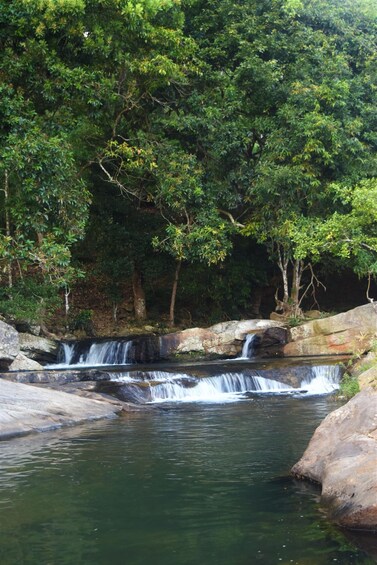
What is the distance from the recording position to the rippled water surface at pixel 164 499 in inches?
238

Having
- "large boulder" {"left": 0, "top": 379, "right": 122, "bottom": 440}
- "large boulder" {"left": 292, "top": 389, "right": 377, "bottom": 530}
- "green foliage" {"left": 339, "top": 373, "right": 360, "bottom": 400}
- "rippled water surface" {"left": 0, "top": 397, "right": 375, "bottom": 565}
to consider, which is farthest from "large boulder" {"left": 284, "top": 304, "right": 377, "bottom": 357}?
"large boulder" {"left": 292, "top": 389, "right": 377, "bottom": 530}

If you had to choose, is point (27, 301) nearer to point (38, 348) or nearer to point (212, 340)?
point (38, 348)

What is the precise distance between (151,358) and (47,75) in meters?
9.30

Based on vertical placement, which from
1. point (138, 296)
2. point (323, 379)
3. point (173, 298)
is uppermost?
point (138, 296)

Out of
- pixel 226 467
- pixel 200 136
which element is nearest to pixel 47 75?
pixel 200 136

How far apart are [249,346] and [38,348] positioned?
6769 mm

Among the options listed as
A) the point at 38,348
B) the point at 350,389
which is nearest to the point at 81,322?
the point at 38,348

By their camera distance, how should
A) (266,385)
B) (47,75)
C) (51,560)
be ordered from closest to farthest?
(51,560) → (266,385) → (47,75)

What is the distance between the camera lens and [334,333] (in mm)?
22625

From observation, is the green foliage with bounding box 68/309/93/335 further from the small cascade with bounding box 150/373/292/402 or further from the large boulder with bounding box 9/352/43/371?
the small cascade with bounding box 150/373/292/402

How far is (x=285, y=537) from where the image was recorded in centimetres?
634

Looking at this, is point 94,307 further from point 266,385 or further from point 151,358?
point 266,385

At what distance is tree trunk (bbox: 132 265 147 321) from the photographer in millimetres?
28438

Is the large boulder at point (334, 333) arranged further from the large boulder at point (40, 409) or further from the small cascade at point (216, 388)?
the large boulder at point (40, 409)
